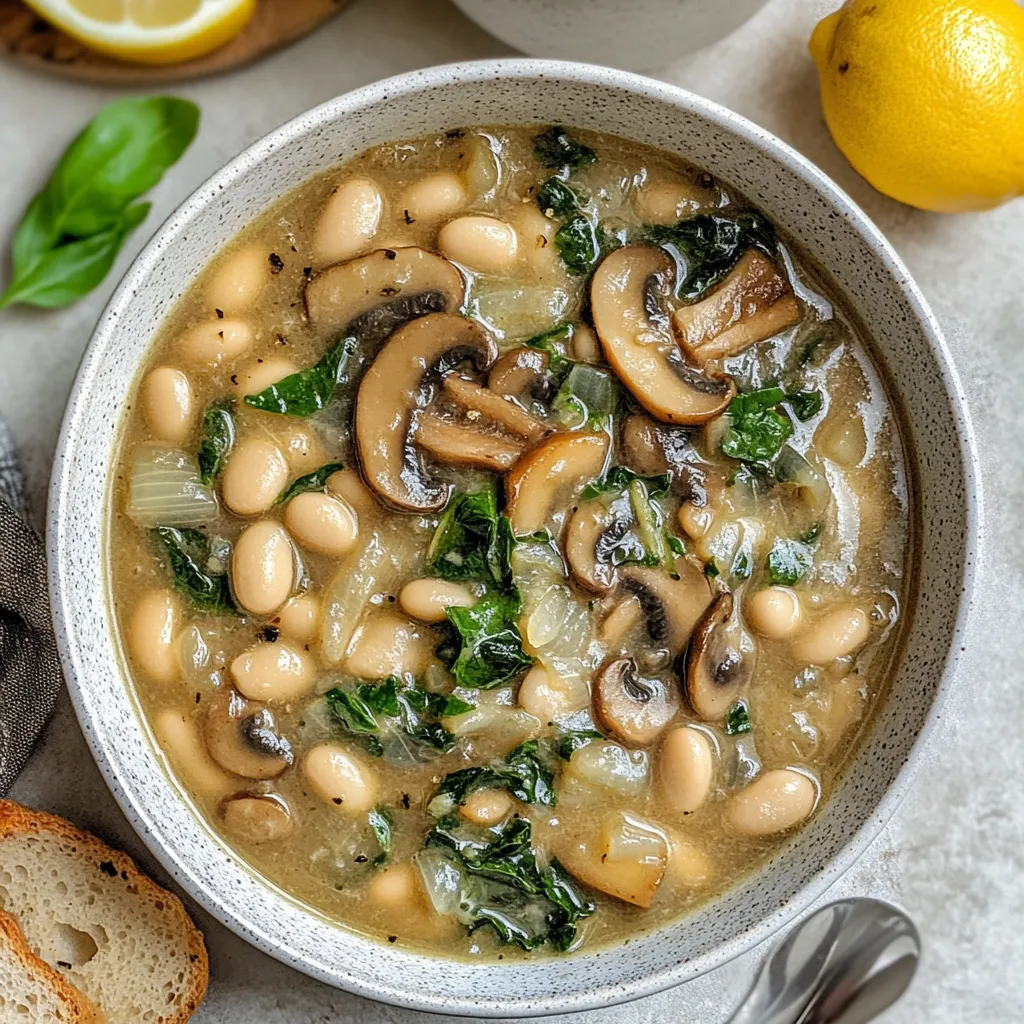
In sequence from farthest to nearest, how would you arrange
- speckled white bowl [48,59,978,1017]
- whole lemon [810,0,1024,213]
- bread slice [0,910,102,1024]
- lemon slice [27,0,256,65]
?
lemon slice [27,0,256,65], bread slice [0,910,102,1024], whole lemon [810,0,1024,213], speckled white bowl [48,59,978,1017]

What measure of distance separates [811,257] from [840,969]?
1.53m

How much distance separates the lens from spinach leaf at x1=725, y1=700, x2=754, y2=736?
2.58 m

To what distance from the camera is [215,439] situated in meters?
2.56

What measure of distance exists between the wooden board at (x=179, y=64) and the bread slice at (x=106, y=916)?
166 cm

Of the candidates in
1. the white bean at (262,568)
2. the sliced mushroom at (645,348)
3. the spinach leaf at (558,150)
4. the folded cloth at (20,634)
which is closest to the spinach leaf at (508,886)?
the white bean at (262,568)

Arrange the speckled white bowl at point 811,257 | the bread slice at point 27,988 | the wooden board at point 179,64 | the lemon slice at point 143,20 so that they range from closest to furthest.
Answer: the speckled white bowl at point 811,257 → the bread slice at point 27,988 → the lemon slice at point 143,20 → the wooden board at point 179,64

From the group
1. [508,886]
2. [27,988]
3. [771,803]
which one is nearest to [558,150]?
[771,803]

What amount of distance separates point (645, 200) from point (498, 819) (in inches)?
50.0

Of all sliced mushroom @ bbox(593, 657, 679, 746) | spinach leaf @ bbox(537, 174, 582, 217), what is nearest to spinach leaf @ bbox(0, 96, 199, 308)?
spinach leaf @ bbox(537, 174, 582, 217)

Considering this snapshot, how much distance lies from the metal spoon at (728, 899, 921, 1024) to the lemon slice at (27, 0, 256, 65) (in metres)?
2.36

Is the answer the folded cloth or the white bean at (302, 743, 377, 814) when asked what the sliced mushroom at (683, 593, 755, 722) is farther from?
the folded cloth

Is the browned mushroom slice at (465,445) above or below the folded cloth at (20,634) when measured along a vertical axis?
above

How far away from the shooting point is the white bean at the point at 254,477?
2512 millimetres

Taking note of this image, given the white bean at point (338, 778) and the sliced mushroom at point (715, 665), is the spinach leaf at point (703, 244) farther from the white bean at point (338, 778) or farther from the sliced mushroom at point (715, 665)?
the white bean at point (338, 778)
